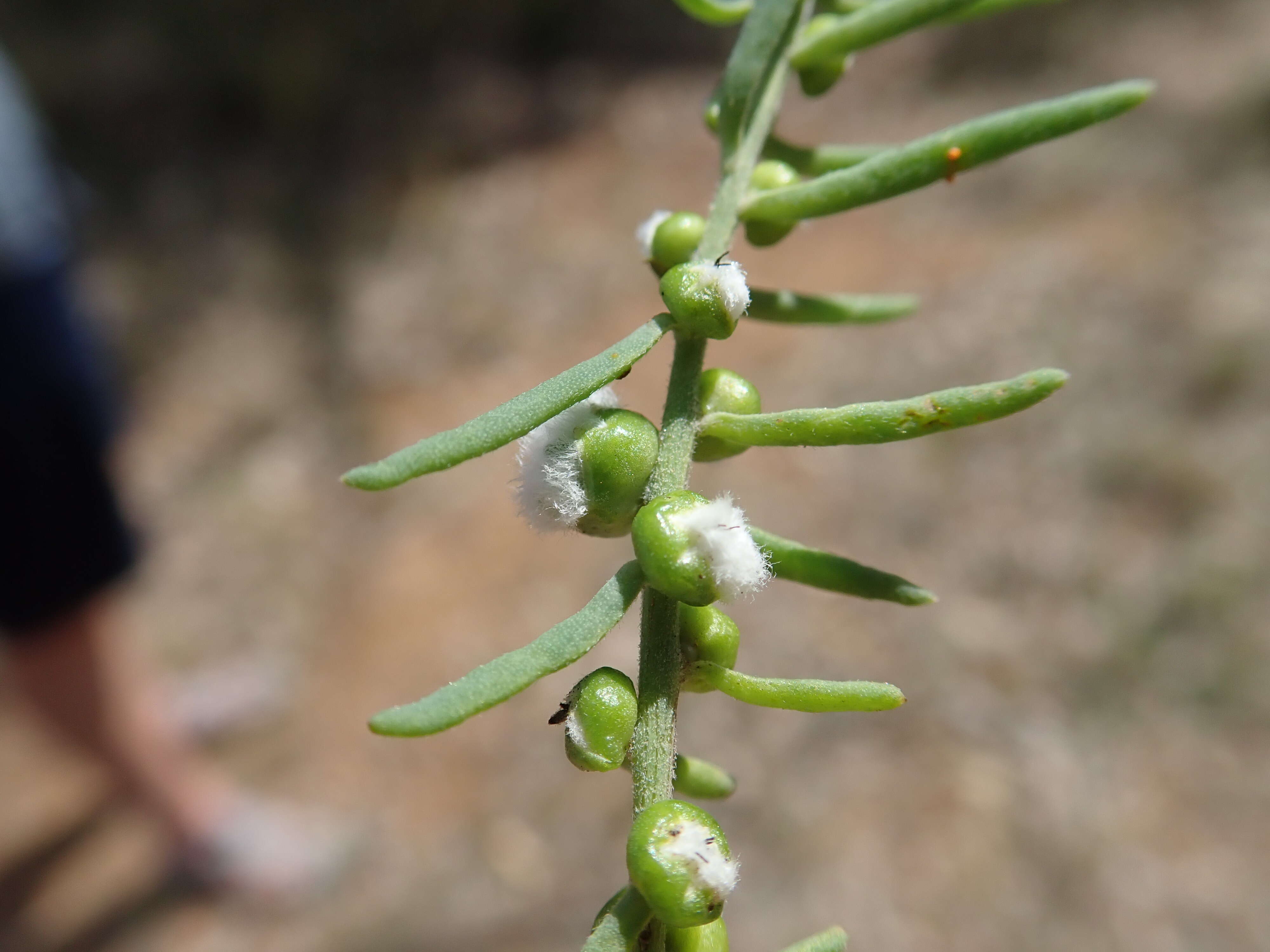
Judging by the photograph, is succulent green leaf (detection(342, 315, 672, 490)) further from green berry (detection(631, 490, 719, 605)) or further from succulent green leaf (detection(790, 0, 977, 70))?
succulent green leaf (detection(790, 0, 977, 70))

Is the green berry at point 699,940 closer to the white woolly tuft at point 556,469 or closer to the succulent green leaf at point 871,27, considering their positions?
the white woolly tuft at point 556,469

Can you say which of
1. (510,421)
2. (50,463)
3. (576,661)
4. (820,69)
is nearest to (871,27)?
(820,69)

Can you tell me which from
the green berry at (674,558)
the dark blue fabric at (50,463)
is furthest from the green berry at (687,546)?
the dark blue fabric at (50,463)

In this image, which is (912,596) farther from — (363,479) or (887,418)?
(363,479)

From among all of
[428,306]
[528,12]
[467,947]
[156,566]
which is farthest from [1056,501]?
[528,12]

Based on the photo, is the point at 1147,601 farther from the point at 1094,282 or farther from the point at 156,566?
the point at 156,566

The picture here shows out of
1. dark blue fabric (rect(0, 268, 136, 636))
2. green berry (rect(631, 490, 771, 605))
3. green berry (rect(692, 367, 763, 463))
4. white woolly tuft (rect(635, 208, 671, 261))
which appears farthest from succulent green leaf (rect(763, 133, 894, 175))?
dark blue fabric (rect(0, 268, 136, 636))
